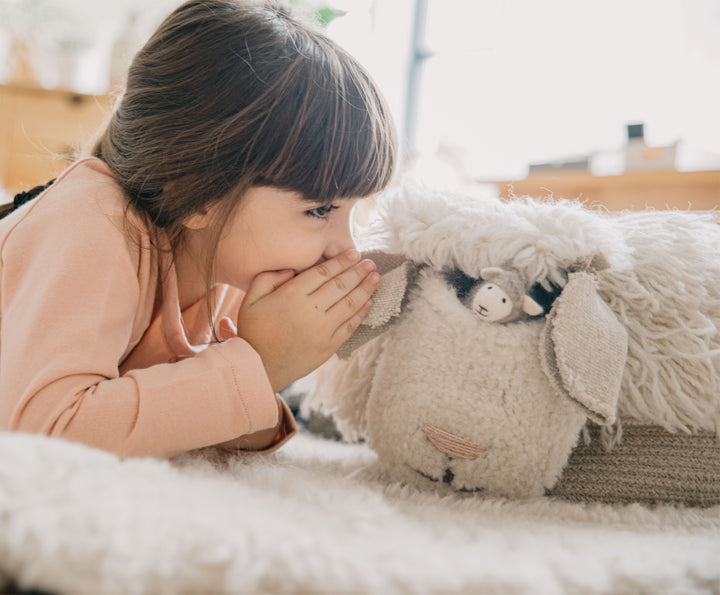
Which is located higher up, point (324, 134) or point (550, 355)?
point (324, 134)

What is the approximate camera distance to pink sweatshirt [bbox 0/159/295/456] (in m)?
0.52

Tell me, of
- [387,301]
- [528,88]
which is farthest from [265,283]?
[528,88]

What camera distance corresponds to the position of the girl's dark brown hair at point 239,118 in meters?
0.68

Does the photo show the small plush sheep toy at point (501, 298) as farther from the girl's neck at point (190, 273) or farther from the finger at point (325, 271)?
the girl's neck at point (190, 273)

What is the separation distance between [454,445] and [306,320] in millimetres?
221

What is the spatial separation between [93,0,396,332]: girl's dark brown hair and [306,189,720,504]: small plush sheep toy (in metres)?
0.15

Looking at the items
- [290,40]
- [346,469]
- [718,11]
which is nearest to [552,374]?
[346,469]

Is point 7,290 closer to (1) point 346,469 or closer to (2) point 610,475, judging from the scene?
(1) point 346,469

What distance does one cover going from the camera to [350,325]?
0.63 m

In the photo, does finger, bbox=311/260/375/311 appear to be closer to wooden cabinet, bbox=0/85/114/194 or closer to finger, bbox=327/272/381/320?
finger, bbox=327/272/381/320

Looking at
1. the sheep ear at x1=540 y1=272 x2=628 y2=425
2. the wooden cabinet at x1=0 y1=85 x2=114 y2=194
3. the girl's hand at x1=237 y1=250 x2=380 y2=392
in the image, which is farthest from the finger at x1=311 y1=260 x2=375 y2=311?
the wooden cabinet at x1=0 y1=85 x2=114 y2=194

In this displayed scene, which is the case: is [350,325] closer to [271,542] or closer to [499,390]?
[499,390]

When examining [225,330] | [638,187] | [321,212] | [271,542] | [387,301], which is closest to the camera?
[271,542]

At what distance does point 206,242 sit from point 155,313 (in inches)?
5.2
